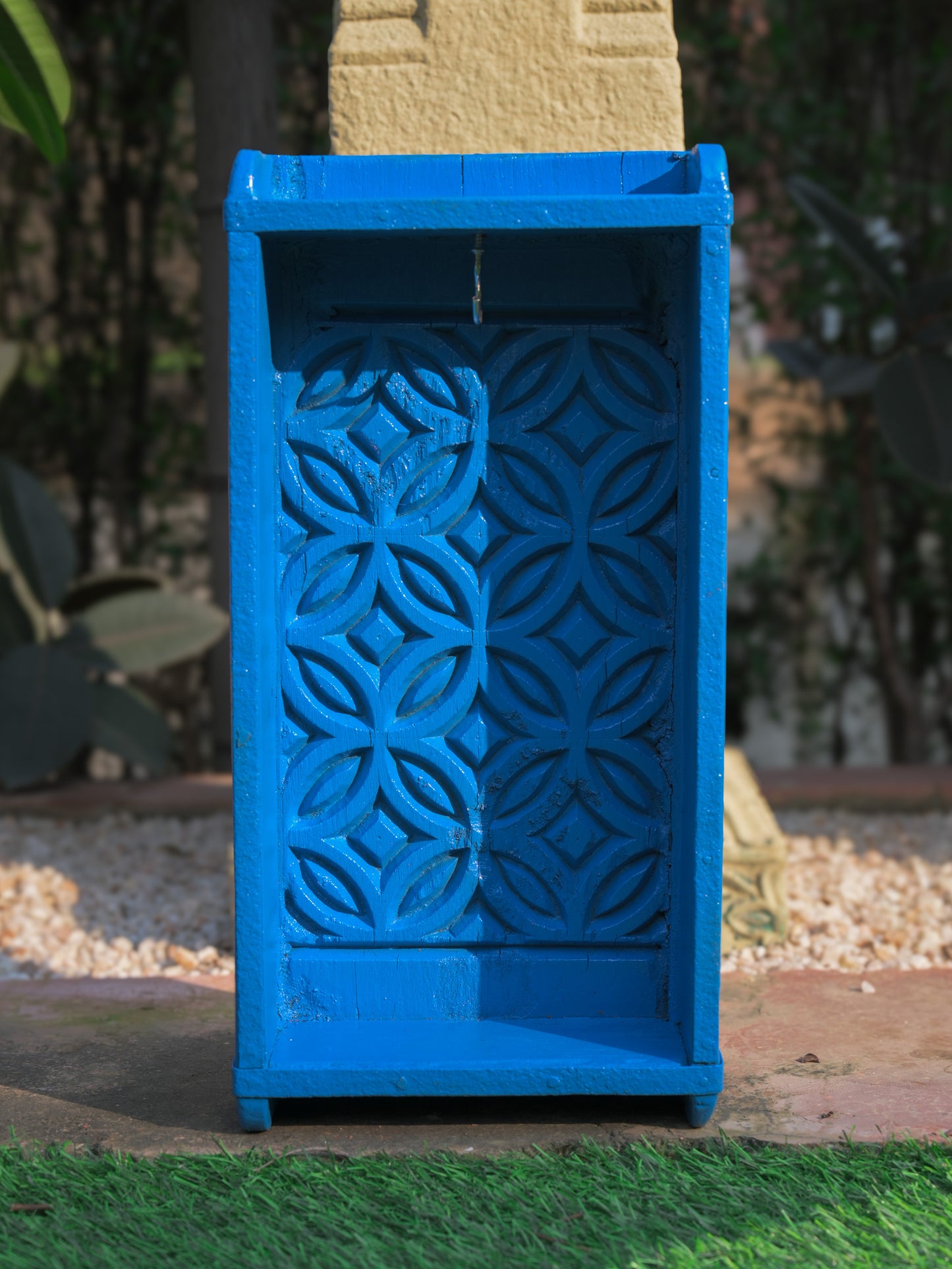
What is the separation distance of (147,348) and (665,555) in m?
2.92

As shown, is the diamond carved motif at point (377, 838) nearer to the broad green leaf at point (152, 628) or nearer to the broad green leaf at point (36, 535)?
the broad green leaf at point (152, 628)

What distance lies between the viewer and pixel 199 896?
3055 mm

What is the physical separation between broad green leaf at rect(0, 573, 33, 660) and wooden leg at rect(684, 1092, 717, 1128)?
261 cm

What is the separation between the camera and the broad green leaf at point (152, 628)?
360 centimetres

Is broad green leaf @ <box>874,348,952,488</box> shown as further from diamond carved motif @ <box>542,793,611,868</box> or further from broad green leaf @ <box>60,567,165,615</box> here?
broad green leaf @ <box>60,567,165,615</box>

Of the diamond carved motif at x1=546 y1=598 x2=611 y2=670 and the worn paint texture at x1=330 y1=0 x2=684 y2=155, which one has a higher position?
the worn paint texture at x1=330 y1=0 x2=684 y2=155

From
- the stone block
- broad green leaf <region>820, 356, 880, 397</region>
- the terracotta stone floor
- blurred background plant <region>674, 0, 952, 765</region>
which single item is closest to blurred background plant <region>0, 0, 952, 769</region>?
blurred background plant <region>674, 0, 952, 765</region>

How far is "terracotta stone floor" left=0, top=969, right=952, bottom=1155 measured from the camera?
1.74 metres

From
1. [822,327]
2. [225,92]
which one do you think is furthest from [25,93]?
[822,327]

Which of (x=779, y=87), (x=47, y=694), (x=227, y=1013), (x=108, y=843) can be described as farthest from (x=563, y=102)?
(x=779, y=87)

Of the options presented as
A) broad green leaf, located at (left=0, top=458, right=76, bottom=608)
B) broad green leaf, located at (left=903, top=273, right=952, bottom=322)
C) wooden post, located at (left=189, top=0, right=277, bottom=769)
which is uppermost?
wooden post, located at (left=189, top=0, right=277, bottom=769)

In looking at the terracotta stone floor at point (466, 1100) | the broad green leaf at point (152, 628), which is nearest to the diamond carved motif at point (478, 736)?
the terracotta stone floor at point (466, 1100)

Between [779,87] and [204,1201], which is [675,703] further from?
[779,87]

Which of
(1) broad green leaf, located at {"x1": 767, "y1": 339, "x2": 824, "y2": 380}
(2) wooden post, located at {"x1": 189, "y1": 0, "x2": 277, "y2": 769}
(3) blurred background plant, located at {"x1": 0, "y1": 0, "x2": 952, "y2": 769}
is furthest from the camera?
(3) blurred background plant, located at {"x1": 0, "y1": 0, "x2": 952, "y2": 769}
